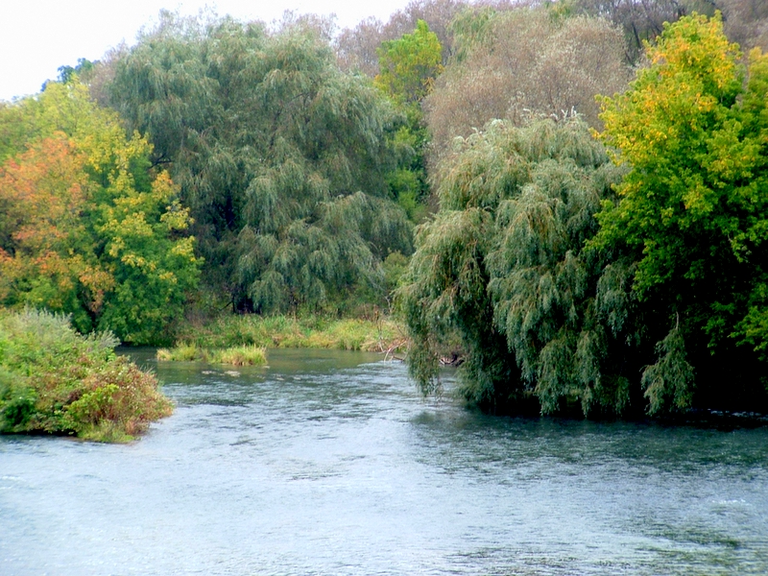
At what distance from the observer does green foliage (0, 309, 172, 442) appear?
2480cm

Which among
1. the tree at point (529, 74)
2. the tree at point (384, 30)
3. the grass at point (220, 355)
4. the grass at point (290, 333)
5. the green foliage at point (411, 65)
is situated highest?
the tree at point (384, 30)

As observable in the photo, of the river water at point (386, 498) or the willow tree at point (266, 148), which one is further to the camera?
the willow tree at point (266, 148)

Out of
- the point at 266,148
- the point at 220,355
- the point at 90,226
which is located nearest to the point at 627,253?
the point at 220,355

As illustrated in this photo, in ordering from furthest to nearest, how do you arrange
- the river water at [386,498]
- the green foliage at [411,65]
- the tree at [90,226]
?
1. the green foliage at [411,65]
2. the tree at [90,226]
3. the river water at [386,498]

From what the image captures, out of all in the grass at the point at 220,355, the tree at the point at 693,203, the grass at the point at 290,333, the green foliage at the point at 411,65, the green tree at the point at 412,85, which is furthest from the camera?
the green foliage at the point at 411,65

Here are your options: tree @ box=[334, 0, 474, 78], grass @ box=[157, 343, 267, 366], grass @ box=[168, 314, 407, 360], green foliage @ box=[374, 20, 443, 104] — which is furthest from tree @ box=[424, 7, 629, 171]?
tree @ box=[334, 0, 474, 78]

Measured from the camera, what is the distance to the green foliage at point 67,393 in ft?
81.4

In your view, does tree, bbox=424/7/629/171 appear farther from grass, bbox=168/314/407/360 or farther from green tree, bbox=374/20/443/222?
grass, bbox=168/314/407/360

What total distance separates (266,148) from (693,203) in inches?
1456

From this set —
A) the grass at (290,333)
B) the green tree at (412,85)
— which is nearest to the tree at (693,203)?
the grass at (290,333)

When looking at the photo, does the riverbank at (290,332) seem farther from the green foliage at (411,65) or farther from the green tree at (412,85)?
the green foliage at (411,65)

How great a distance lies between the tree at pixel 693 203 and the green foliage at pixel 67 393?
46.4ft

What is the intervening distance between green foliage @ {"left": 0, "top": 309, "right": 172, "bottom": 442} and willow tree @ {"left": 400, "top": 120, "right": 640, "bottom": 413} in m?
9.03

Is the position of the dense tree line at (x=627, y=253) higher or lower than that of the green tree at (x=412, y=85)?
lower
